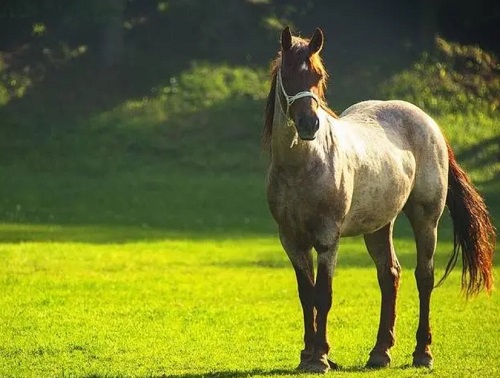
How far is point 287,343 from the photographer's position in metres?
11.8

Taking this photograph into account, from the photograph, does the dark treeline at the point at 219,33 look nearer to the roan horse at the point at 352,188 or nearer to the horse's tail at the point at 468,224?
the horse's tail at the point at 468,224

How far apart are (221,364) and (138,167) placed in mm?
20082

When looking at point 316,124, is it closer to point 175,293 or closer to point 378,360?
point 378,360

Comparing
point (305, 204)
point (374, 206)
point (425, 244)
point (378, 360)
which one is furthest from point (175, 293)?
point (305, 204)

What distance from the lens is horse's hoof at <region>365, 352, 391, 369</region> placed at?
407 inches

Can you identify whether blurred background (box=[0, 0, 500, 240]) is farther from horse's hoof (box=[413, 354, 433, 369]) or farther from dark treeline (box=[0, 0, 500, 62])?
horse's hoof (box=[413, 354, 433, 369])

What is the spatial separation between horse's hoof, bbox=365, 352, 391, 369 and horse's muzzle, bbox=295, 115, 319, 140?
2.18 meters

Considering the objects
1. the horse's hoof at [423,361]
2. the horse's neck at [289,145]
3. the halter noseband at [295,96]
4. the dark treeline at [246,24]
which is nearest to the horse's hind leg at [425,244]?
the horse's hoof at [423,361]

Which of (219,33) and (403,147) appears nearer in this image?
(403,147)

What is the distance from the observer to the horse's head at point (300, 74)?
9.22m

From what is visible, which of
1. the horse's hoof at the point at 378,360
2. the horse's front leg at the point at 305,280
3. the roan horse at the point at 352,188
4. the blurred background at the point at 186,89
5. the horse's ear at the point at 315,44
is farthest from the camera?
the blurred background at the point at 186,89

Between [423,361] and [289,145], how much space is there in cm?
213

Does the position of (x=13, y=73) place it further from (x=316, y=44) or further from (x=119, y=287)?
(x=316, y=44)

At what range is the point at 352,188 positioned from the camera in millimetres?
10023
